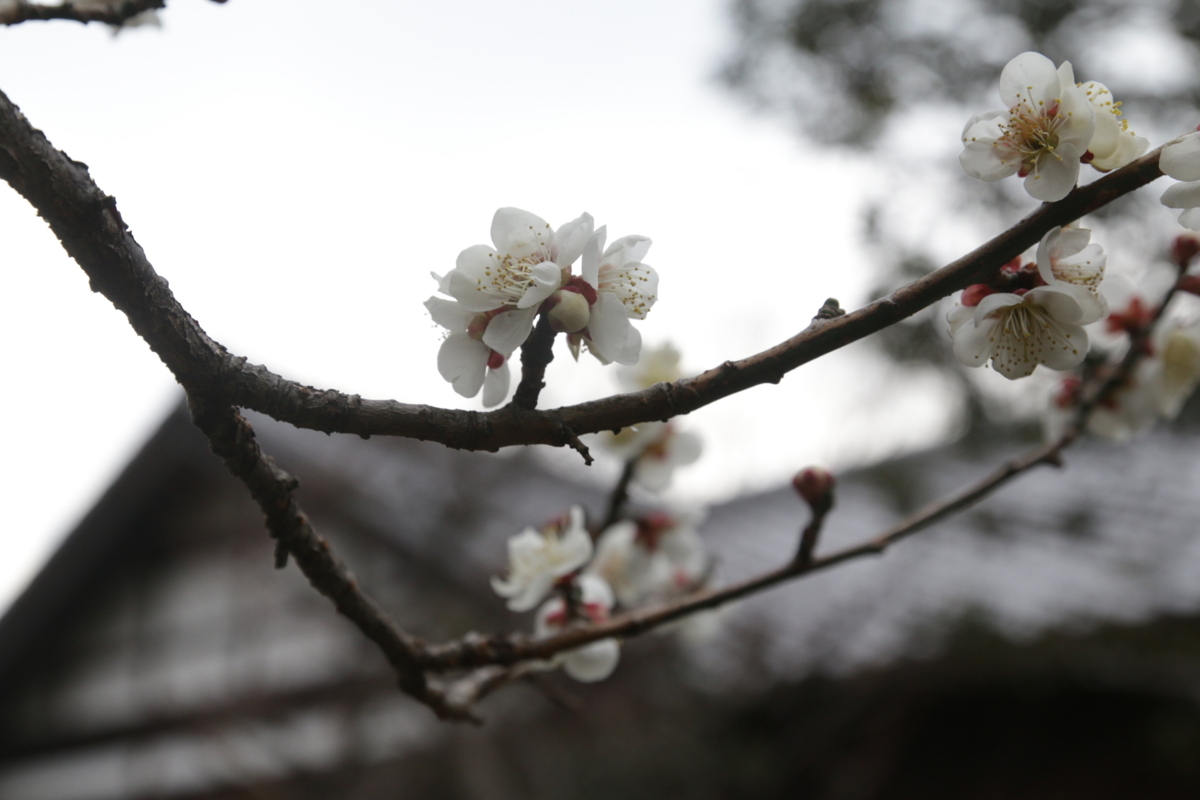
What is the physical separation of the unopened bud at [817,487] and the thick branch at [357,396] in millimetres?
316

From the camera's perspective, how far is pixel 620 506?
3.75 feet

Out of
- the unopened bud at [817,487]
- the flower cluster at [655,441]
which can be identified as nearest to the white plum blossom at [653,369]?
the flower cluster at [655,441]

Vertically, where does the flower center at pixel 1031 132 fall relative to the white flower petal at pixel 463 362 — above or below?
below

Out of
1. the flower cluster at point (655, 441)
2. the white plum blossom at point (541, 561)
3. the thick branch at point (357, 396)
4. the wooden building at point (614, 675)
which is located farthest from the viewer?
the wooden building at point (614, 675)

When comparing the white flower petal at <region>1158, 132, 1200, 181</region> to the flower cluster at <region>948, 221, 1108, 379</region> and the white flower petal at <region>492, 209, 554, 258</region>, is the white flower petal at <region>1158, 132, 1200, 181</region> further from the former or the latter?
the white flower petal at <region>492, 209, 554, 258</region>

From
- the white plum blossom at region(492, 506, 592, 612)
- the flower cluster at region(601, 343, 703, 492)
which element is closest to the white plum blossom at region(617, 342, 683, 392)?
the flower cluster at region(601, 343, 703, 492)

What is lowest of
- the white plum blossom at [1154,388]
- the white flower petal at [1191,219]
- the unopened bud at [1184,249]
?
the white plum blossom at [1154,388]

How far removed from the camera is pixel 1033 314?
72 cm

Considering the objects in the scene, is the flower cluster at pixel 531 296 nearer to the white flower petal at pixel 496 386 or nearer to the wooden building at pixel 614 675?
the white flower petal at pixel 496 386

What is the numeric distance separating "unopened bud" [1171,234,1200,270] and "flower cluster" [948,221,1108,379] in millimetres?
448

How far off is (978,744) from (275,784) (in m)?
3.14

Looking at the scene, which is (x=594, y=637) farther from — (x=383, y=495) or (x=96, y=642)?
(x=96, y=642)

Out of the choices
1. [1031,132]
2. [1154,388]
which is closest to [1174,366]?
[1154,388]

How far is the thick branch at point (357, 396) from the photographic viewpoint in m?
0.50
